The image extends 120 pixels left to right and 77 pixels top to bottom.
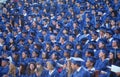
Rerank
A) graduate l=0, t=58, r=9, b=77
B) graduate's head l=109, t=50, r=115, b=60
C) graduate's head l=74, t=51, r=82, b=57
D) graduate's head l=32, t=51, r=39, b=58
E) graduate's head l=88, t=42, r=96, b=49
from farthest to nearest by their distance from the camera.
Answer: graduate's head l=32, t=51, r=39, b=58
graduate's head l=88, t=42, r=96, b=49
graduate l=0, t=58, r=9, b=77
graduate's head l=74, t=51, r=82, b=57
graduate's head l=109, t=50, r=115, b=60

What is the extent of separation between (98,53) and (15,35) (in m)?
4.28

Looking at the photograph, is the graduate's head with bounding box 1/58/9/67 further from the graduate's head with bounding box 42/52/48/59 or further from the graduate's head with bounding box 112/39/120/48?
the graduate's head with bounding box 112/39/120/48

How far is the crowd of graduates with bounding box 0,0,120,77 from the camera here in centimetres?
657

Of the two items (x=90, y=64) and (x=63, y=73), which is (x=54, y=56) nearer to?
(x=63, y=73)

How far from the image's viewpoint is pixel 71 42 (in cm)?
833

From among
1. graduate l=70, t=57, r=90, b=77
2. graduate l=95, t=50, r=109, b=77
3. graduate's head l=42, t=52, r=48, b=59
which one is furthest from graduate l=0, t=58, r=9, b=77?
graduate l=95, t=50, r=109, b=77

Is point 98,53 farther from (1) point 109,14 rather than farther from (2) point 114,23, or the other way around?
(1) point 109,14

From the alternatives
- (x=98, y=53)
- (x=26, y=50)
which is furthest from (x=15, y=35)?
(x=98, y=53)

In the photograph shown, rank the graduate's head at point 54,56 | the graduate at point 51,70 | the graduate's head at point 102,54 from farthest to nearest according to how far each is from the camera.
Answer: the graduate's head at point 54,56 < the graduate's head at point 102,54 < the graduate at point 51,70

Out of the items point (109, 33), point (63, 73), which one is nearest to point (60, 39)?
point (109, 33)

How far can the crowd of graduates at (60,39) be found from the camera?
657 cm

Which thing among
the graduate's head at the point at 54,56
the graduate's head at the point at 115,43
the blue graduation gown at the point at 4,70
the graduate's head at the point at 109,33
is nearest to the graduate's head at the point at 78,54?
the graduate's head at the point at 54,56

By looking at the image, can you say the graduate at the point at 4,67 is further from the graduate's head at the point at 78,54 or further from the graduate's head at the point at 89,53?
the graduate's head at the point at 89,53

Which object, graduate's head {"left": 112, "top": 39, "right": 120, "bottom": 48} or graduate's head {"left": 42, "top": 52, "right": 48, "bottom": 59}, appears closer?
graduate's head {"left": 112, "top": 39, "right": 120, "bottom": 48}
